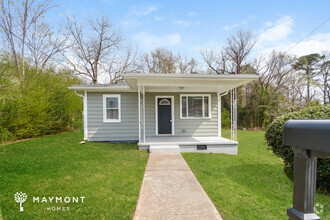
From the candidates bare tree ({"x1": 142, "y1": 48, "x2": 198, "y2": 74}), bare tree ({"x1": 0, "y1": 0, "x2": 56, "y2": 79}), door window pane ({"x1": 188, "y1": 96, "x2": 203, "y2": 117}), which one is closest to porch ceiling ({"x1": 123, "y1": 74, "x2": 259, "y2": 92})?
door window pane ({"x1": 188, "y1": 96, "x2": 203, "y2": 117})

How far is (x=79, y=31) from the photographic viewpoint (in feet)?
58.4

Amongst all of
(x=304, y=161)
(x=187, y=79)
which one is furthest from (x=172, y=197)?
(x=187, y=79)

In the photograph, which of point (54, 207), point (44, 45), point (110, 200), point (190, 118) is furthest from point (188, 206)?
point (44, 45)

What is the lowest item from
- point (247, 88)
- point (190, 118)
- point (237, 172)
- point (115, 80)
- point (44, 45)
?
point (237, 172)

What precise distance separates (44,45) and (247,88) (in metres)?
17.2

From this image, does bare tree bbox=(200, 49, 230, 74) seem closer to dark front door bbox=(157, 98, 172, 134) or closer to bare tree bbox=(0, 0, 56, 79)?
dark front door bbox=(157, 98, 172, 134)

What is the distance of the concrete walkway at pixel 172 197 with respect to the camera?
2.24 metres

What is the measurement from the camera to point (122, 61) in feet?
63.5

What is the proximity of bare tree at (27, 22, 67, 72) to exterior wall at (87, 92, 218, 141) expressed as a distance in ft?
20.4

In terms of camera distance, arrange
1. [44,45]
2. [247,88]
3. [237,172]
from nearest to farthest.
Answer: [237,172] < [44,45] < [247,88]

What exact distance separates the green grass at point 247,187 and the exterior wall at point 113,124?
362 centimetres

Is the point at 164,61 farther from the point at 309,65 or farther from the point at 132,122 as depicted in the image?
the point at 309,65

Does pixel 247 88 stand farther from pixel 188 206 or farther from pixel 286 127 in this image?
pixel 286 127

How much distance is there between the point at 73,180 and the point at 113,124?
4366 millimetres
